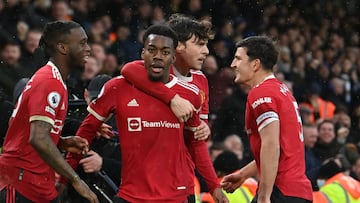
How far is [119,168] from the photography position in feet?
25.7

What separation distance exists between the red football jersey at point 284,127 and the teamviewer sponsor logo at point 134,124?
3.05 ft

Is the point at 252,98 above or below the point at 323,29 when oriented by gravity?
below

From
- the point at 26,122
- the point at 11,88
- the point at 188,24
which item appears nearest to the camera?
the point at 26,122

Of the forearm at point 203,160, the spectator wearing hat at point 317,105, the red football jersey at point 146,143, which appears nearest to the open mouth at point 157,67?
the red football jersey at point 146,143

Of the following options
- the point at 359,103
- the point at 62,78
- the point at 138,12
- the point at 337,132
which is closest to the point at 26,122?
the point at 62,78

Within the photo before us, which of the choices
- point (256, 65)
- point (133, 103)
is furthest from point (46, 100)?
point (256, 65)

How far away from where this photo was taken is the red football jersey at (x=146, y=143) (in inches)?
259

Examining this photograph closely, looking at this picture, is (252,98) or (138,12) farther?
(138,12)

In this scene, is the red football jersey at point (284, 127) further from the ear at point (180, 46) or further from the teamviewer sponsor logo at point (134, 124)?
the teamviewer sponsor logo at point (134, 124)

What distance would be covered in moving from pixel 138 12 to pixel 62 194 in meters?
9.14

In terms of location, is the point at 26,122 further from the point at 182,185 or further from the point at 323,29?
the point at 323,29

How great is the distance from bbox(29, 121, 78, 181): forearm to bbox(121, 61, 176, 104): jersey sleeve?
731 millimetres

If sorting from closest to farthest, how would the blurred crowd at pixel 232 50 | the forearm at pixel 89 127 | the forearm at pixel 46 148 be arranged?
the forearm at pixel 46 148 → the forearm at pixel 89 127 → the blurred crowd at pixel 232 50

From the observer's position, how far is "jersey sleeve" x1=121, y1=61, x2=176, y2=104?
6614 millimetres
